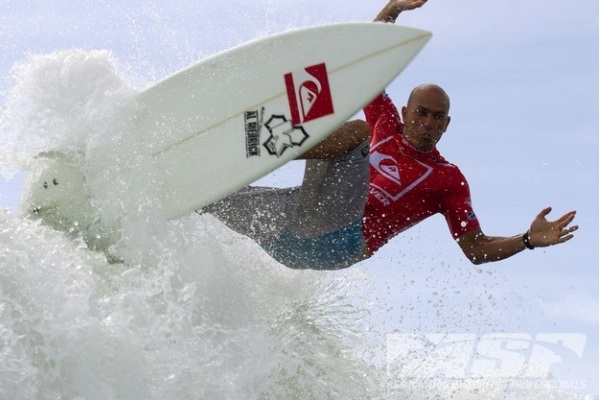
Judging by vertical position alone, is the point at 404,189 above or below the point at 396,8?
below

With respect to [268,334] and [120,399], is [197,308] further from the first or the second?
[120,399]

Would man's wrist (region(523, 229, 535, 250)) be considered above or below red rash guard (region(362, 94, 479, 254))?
below

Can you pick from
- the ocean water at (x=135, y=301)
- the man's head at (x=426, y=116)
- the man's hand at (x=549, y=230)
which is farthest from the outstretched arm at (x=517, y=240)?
the ocean water at (x=135, y=301)

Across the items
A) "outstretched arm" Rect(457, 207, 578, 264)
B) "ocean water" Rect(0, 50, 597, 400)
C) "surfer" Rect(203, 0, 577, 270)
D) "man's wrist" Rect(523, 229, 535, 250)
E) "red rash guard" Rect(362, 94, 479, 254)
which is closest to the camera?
"ocean water" Rect(0, 50, 597, 400)

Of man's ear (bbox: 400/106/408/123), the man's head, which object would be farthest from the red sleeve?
man's ear (bbox: 400/106/408/123)

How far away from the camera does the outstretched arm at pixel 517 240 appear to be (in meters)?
6.20

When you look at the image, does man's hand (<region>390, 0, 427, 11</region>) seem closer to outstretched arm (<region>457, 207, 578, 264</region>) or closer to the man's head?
the man's head

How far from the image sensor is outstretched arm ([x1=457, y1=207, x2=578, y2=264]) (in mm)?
6195

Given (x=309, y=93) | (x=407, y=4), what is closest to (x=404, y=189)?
(x=309, y=93)

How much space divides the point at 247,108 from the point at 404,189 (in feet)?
4.19

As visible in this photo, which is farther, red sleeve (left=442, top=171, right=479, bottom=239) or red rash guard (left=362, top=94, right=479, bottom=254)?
red sleeve (left=442, top=171, right=479, bottom=239)

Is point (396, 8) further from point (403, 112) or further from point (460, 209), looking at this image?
point (460, 209)

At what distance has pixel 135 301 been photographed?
18.0ft

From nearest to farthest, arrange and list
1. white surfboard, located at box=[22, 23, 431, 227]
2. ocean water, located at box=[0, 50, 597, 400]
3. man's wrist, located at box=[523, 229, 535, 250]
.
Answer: ocean water, located at box=[0, 50, 597, 400]
white surfboard, located at box=[22, 23, 431, 227]
man's wrist, located at box=[523, 229, 535, 250]
